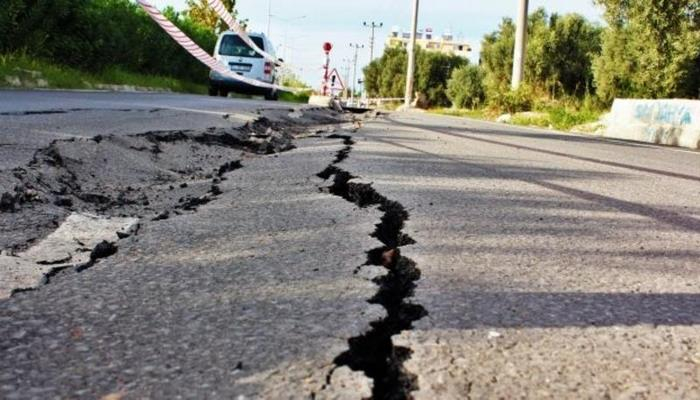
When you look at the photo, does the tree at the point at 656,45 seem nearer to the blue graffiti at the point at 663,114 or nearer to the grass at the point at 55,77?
the blue graffiti at the point at 663,114

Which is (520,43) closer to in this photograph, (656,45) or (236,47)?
(656,45)

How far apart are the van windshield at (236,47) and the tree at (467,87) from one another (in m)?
24.0

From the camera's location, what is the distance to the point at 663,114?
11.4 meters

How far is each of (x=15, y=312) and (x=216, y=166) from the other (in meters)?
3.24

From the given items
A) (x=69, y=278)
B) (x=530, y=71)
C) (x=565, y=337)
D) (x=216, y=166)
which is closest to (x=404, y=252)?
(x=565, y=337)

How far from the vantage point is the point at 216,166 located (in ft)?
15.9

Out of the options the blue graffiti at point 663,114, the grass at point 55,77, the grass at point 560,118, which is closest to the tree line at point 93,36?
the grass at point 55,77

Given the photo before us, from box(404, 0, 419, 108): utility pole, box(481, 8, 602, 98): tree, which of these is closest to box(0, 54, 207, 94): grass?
box(481, 8, 602, 98): tree

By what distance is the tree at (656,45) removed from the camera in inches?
656

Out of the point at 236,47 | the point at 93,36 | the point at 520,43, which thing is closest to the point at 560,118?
the point at 520,43

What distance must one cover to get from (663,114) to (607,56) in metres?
8.93

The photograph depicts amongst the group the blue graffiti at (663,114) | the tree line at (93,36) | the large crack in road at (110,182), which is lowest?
the large crack in road at (110,182)

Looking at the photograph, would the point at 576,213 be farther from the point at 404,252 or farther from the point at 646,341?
the point at 646,341

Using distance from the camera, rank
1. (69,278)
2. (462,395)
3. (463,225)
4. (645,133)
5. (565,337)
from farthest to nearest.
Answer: (645,133)
(463,225)
(69,278)
(565,337)
(462,395)
